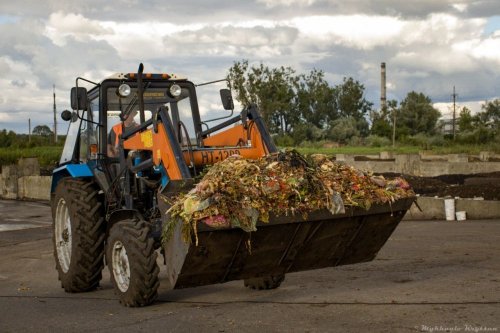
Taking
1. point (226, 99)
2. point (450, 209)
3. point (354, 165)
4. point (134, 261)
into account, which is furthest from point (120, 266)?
point (354, 165)

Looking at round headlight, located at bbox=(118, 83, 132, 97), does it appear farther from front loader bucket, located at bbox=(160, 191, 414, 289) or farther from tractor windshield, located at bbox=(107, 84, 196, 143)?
front loader bucket, located at bbox=(160, 191, 414, 289)

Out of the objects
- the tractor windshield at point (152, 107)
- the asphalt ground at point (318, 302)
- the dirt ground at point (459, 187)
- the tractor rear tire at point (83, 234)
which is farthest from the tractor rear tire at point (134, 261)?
the dirt ground at point (459, 187)

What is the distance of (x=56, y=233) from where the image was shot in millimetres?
11055

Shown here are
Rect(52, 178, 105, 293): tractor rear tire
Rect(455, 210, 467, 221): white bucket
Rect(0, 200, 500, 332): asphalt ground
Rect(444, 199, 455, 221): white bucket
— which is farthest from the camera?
Rect(444, 199, 455, 221): white bucket

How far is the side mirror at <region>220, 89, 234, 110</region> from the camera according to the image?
401 inches

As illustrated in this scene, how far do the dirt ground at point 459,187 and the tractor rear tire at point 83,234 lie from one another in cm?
1299

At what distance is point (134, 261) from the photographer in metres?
8.14

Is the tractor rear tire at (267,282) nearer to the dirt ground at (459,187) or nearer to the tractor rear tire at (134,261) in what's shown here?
the tractor rear tire at (134,261)

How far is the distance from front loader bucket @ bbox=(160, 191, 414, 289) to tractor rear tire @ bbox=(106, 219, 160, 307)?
0.33 m

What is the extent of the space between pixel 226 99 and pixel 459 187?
13578 millimetres

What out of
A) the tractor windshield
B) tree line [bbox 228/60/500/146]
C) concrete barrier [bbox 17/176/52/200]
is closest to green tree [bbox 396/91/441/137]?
tree line [bbox 228/60/500/146]

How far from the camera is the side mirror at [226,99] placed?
33.4ft

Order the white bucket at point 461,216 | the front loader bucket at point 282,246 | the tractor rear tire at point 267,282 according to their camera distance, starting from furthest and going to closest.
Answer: the white bucket at point 461,216 → the tractor rear tire at point 267,282 → the front loader bucket at point 282,246

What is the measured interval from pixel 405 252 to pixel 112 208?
5359mm
